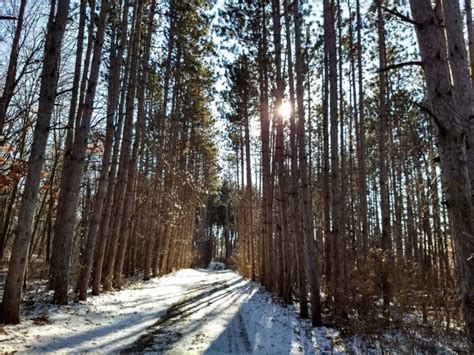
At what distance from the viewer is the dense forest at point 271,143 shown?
213 inches

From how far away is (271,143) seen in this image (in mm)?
19125

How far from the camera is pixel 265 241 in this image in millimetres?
17438

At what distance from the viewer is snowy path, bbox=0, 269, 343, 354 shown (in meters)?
5.88

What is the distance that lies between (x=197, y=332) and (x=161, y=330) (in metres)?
0.69

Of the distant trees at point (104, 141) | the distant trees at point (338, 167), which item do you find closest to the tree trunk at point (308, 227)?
the distant trees at point (338, 167)

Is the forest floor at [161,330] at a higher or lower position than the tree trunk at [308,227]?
lower

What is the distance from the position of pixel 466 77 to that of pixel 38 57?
13.2 m

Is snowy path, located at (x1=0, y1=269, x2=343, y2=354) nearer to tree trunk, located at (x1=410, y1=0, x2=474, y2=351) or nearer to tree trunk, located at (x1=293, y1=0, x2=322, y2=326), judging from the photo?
tree trunk, located at (x1=293, y1=0, x2=322, y2=326)

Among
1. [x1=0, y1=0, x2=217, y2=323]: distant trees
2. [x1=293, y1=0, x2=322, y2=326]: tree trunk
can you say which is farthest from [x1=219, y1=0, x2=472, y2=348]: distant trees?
[x1=0, y1=0, x2=217, y2=323]: distant trees

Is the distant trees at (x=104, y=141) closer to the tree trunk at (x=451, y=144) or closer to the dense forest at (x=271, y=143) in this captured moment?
the dense forest at (x=271, y=143)

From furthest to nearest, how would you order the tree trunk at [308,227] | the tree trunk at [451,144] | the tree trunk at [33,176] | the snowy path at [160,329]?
the tree trunk at [308,227], the tree trunk at [33,176], the snowy path at [160,329], the tree trunk at [451,144]

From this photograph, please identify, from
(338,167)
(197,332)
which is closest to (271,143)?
(338,167)

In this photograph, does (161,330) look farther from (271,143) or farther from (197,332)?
(271,143)

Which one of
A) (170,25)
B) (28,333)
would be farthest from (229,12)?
(28,333)
